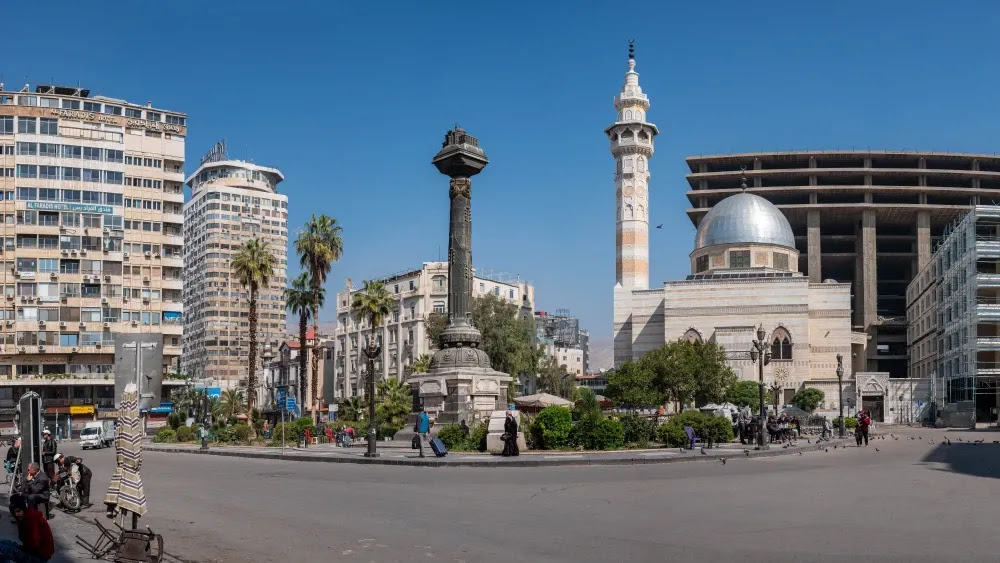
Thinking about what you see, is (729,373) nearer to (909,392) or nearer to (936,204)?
(909,392)

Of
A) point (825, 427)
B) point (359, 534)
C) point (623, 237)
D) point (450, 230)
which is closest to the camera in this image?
point (359, 534)

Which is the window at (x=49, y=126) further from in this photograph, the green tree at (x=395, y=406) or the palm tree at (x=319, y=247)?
the green tree at (x=395, y=406)

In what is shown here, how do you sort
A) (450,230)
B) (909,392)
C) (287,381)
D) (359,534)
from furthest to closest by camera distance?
(287,381)
(909,392)
(450,230)
(359,534)

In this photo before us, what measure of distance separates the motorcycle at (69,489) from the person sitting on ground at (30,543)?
8.68 meters

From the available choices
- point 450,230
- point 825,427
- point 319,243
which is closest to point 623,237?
point 319,243

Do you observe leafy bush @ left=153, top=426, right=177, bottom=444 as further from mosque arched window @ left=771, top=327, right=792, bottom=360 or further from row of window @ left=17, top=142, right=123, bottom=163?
mosque arched window @ left=771, top=327, right=792, bottom=360

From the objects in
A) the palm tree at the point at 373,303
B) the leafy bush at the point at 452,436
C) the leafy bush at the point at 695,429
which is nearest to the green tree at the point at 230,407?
the palm tree at the point at 373,303

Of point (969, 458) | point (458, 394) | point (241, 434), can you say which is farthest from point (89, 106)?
point (969, 458)

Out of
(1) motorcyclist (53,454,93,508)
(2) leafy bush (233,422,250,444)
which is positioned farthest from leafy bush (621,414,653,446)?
(2) leafy bush (233,422,250,444)

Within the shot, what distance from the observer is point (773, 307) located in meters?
83.8

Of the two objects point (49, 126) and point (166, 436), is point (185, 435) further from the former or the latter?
point (49, 126)

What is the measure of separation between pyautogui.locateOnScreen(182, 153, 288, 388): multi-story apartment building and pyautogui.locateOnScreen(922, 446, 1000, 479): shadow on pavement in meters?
127

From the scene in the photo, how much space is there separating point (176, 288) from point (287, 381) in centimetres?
4487

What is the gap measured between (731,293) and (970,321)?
19984mm
